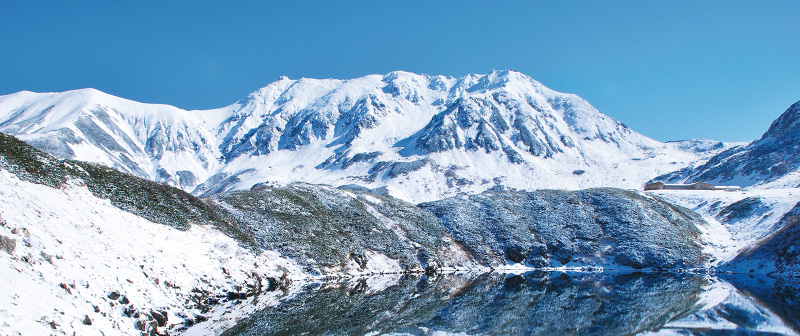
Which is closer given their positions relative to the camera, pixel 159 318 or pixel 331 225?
pixel 159 318

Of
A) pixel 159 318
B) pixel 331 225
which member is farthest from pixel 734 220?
pixel 159 318

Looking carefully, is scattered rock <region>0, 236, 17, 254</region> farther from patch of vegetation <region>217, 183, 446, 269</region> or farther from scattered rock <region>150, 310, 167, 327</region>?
patch of vegetation <region>217, 183, 446, 269</region>

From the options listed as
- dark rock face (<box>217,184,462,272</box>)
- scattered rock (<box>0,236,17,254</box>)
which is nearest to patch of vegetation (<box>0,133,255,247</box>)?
dark rock face (<box>217,184,462,272</box>)

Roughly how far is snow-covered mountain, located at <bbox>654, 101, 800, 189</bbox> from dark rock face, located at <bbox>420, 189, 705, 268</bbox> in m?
78.5

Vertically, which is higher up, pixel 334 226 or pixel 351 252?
pixel 334 226

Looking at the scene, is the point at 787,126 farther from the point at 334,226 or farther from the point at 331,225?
the point at 331,225

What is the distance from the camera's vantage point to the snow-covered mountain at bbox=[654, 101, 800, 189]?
142250 mm

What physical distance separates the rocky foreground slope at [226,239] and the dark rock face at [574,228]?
8.7 inches

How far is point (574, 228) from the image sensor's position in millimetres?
73688

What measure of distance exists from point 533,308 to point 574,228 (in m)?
43.7

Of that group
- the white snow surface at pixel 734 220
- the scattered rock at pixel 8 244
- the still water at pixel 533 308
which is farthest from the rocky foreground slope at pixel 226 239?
the still water at pixel 533 308

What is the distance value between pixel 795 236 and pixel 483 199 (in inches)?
1642

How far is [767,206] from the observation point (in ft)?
253

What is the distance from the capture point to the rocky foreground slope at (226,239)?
2395 cm
